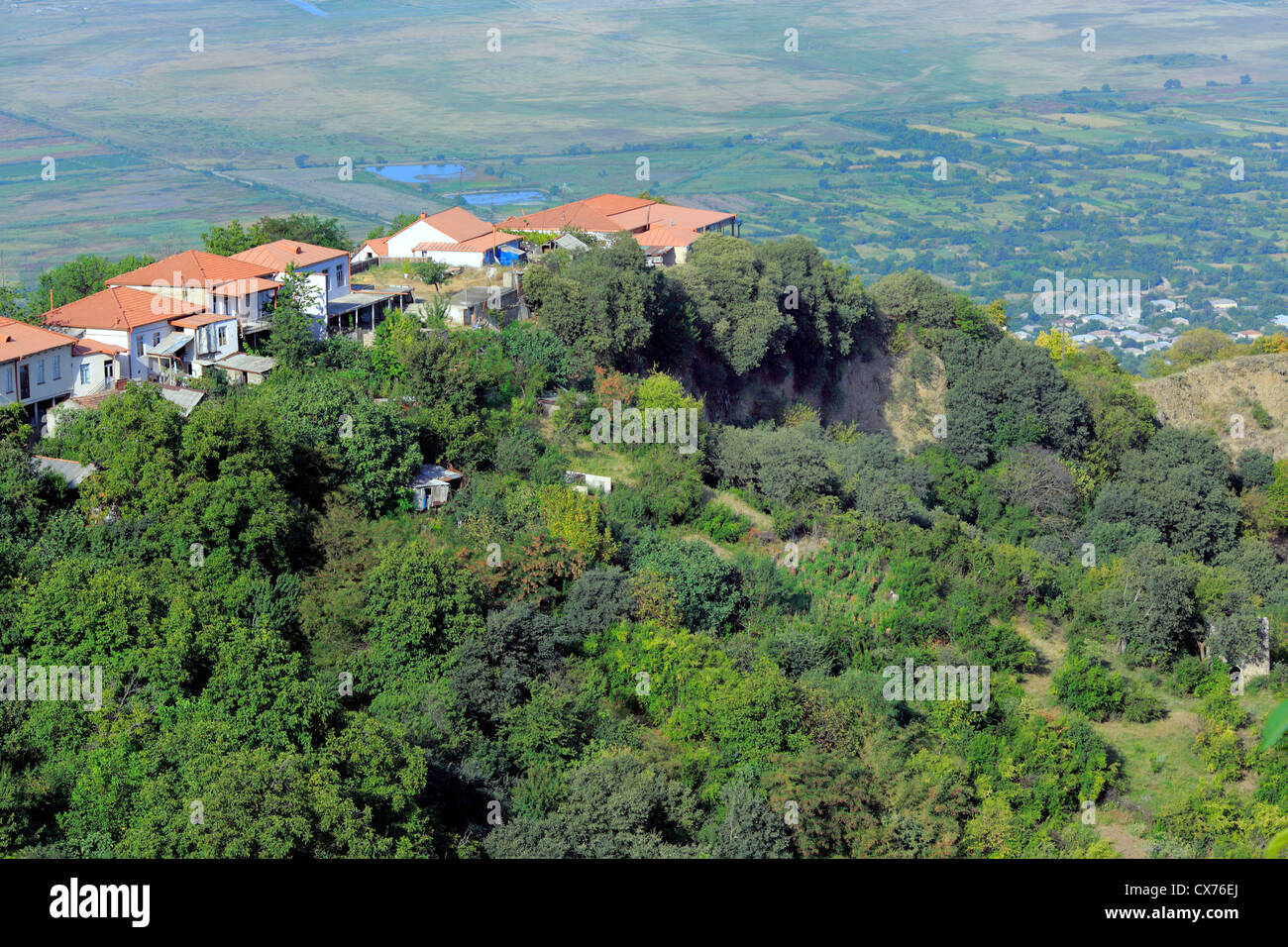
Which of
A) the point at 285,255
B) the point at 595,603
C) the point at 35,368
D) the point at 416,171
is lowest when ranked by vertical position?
the point at 416,171

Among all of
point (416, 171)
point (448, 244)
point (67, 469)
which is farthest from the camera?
point (416, 171)

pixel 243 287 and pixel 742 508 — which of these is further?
pixel 243 287

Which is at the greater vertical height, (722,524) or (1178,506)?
(722,524)

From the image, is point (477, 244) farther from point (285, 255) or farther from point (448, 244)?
point (285, 255)

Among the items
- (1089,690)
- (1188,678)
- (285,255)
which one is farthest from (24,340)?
(1188,678)

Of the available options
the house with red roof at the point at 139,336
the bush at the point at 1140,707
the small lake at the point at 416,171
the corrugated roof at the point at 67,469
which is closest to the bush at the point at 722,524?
the bush at the point at 1140,707
